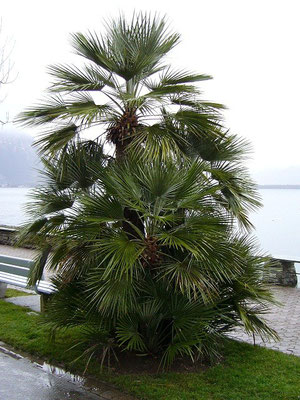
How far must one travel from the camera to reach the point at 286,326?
295 inches

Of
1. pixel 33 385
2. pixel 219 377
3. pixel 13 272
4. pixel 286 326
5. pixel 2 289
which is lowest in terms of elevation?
pixel 33 385

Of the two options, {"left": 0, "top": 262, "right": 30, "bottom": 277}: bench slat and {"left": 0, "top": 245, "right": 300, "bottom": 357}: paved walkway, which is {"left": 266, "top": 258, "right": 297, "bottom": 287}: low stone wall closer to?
{"left": 0, "top": 245, "right": 300, "bottom": 357}: paved walkway

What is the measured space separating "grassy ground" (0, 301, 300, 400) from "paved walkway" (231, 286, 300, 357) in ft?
1.51

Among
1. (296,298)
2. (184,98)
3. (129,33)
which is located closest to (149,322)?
(184,98)

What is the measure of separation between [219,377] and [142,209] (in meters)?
1.96

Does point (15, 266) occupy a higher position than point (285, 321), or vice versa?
point (15, 266)

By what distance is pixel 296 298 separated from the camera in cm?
977

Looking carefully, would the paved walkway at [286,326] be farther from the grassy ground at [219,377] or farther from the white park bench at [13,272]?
the white park bench at [13,272]

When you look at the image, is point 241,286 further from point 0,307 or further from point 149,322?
point 0,307

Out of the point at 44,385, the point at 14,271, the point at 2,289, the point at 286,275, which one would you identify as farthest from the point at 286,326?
the point at 2,289

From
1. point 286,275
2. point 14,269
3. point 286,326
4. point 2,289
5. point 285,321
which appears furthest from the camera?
point 286,275

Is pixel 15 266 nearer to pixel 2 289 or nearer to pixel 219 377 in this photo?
pixel 2 289

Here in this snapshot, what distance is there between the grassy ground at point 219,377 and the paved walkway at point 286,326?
46 centimetres

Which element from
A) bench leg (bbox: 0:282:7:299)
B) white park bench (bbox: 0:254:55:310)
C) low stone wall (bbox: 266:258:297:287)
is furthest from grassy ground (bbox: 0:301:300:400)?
low stone wall (bbox: 266:258:297:287)
